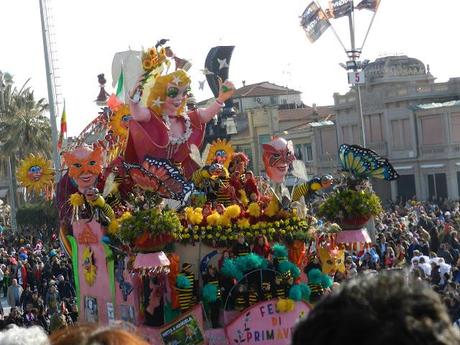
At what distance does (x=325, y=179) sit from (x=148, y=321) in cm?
283

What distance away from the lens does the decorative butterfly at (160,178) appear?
37.3ft

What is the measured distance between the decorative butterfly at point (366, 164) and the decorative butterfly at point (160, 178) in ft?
6.80

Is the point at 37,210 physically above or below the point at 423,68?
below

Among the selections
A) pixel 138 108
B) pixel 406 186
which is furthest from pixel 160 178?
pixel 406 186

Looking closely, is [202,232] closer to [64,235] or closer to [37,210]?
[64,235]

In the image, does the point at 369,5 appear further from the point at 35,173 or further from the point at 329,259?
the point at 329,259

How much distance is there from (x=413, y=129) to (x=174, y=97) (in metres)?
39.0

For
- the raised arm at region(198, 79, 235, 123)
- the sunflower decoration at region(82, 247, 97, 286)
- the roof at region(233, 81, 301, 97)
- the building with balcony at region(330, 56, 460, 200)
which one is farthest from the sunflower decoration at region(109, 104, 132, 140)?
the roof at region(233, 81, 301, 97)

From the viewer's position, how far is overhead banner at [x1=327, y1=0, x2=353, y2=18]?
94.8 feet

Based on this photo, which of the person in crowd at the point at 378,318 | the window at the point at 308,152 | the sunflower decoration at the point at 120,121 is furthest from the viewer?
the window at the point at 308,152

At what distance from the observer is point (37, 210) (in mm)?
47750

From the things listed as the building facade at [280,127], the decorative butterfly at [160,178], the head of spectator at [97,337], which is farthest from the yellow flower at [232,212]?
the building facade at [280,127]

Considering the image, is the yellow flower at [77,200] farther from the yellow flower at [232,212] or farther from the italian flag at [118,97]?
the italian flag at [118,97]

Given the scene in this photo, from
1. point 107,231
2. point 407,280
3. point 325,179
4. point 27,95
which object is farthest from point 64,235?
point 27,95
